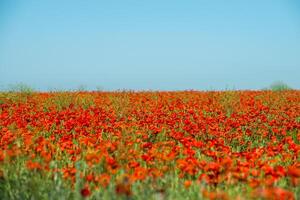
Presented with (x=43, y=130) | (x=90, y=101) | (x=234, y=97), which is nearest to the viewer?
(x=43, y=130)

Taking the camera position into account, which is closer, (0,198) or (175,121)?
(0,198)

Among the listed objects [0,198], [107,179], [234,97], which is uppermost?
[234,97]

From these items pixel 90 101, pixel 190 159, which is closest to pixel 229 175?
pixel 190 159

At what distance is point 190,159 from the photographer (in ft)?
16.8

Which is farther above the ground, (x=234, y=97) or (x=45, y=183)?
(x=234, y=97)

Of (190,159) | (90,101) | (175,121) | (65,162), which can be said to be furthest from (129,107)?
(190,159)

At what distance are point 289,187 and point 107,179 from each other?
197cm

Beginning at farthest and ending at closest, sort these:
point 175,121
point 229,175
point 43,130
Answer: point 175,121
point 43,130
point 229,175

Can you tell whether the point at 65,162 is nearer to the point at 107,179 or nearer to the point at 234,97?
the point at 107,179

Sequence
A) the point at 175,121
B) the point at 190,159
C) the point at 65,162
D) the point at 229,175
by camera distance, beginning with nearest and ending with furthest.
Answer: the point at 229,175
the point at 190,159
the point at 65,162
the point at 175,121

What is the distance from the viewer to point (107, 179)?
4238 mm

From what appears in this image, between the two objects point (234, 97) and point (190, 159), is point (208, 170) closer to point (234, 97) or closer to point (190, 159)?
point (190, 159)

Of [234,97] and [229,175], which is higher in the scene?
[234,97]

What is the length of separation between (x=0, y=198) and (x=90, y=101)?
35.2 ft
